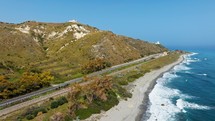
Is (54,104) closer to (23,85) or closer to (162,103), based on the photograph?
(23,85)

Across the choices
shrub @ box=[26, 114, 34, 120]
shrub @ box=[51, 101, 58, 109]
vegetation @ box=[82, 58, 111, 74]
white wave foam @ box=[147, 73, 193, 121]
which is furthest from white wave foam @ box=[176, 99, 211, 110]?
vegetation @ box=[82, 58, 111, 74]

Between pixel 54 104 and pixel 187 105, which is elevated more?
pixel 54 104

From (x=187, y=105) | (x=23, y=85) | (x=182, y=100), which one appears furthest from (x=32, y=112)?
(x=182, y=100)

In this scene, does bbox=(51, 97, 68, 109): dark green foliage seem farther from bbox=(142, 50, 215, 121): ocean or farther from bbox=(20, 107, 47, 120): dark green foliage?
bbox=(142, 50, 215, 121): ocean

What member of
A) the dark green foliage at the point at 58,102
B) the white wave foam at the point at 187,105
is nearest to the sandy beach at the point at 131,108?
the dark green foliage at the point at 58,102

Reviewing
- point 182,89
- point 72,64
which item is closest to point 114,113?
point 182,89

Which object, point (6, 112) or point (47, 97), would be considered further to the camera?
point (47, 97)

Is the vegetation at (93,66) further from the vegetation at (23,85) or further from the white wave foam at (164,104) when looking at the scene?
the white wave foam at (164,104)

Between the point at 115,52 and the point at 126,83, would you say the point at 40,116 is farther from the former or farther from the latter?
the point at 115,52
